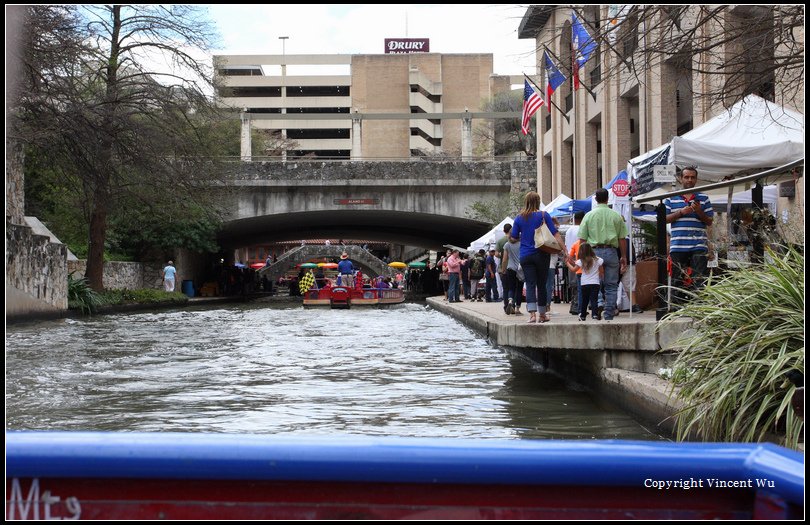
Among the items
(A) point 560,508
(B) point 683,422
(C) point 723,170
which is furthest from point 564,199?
(A) point 560,508

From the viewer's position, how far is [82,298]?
26438 millimetres

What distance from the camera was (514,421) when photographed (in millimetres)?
7852

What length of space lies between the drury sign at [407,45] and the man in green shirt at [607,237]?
90.8 meters

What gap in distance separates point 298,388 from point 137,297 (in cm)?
2270

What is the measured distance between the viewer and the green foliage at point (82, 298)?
85.0 ft

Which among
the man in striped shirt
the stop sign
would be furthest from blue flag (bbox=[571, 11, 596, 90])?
the stop sign

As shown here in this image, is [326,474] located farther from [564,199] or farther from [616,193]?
[564,199]

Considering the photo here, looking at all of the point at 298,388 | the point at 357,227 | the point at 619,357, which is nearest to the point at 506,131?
the point at 357,227

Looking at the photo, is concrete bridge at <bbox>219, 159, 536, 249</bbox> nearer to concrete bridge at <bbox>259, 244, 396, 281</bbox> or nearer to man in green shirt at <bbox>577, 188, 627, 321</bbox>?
concrete bridge at <bbox>259, 244, 396, 281</bbox>

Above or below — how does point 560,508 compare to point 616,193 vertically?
below

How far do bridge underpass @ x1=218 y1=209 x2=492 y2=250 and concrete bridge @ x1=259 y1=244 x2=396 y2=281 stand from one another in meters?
1.35

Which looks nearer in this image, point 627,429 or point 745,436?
point 745,436

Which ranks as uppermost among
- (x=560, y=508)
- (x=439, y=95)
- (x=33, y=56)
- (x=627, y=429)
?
(x=439, y=95)

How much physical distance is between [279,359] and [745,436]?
8562mm
